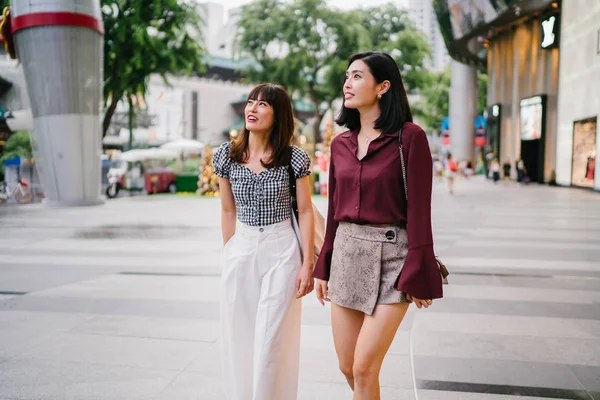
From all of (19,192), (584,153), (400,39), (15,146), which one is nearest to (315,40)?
(400,39)

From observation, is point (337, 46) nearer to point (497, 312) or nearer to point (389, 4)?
point (389, 4)

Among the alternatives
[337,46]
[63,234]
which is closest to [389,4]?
[337,46]

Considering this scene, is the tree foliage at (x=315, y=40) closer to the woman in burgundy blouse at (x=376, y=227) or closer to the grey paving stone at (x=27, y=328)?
the grey paving stone at (x=27, y=328)

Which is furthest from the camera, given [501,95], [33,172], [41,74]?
[501,95]

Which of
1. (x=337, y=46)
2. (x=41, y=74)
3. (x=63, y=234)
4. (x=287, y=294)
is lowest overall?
(x=63, y=234)

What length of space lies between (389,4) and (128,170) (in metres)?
17.7

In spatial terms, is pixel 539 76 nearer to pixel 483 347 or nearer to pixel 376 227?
pixel 483 347

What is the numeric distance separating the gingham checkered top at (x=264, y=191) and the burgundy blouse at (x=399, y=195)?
45 centimetres

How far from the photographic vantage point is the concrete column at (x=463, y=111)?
149 feet

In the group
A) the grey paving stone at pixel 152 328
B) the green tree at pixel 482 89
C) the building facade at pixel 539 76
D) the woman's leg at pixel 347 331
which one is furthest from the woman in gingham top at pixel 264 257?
the green tree at pixel 482 89

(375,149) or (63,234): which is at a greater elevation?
(375,149)

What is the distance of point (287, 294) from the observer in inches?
111

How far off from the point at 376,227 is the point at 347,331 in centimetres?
49

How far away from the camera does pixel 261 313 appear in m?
2.81
